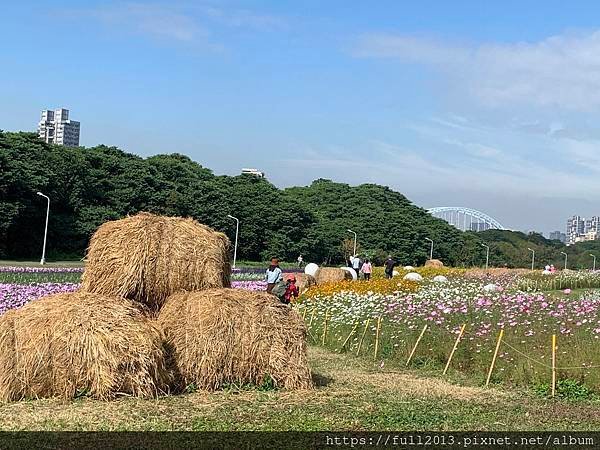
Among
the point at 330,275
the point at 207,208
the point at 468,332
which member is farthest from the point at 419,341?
the point at 207,208

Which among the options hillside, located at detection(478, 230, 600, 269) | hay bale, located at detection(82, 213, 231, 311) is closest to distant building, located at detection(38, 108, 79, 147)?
hillside, located at detection(478, 230, 600, 269)

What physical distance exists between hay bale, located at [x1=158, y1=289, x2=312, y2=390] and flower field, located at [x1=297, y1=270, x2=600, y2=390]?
305 centimetres

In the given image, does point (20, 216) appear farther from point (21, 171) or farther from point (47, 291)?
point (47, 291)

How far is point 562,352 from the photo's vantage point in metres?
11.5

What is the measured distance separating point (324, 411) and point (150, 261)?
376 cm

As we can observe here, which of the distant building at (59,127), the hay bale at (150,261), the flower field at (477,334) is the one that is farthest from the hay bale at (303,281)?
the distant building at (59,127)

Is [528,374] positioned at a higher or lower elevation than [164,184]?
lower

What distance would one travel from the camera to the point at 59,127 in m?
174

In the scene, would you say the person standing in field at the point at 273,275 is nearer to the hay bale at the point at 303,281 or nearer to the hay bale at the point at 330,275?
the hay bale at the point at 303,281

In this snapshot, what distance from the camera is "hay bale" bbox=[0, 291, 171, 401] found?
904cm

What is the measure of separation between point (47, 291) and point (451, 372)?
1109cm

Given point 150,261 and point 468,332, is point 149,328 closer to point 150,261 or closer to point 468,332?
point 150,261

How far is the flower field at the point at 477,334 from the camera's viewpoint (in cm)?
1143

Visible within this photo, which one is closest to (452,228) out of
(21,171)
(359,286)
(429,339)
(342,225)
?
(342,225)
